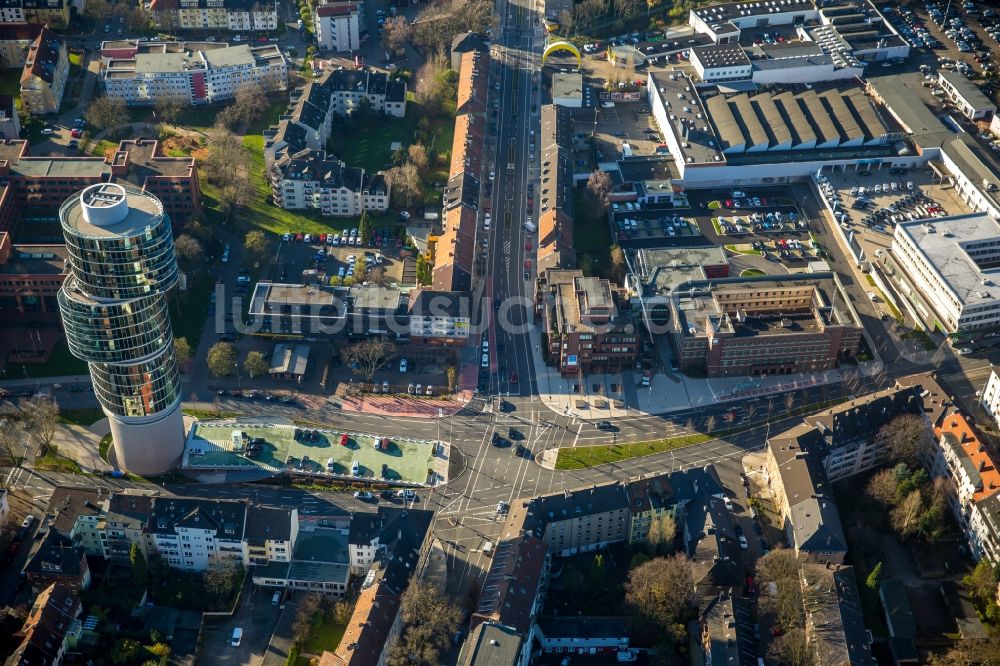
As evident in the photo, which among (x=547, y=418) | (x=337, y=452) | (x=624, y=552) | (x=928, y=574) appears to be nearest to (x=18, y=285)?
(x=337, y=452)

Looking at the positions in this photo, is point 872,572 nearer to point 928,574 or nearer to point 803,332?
point 928,574

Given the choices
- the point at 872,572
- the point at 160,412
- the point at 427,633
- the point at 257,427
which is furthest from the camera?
the point at 257,427

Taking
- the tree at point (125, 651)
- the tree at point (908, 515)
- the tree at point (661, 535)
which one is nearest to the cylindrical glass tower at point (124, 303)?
the tree at point (125, 651)

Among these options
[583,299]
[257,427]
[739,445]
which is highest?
[583,299]

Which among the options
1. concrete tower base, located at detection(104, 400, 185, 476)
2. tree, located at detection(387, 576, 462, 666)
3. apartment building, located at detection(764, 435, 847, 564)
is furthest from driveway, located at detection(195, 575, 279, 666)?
apartment building, located at detection(764, 435, 847, 564)

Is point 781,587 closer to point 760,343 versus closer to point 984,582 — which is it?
point 984,582

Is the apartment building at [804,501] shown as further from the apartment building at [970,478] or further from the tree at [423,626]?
the tree at [423,626]

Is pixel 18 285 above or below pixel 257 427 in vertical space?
above
